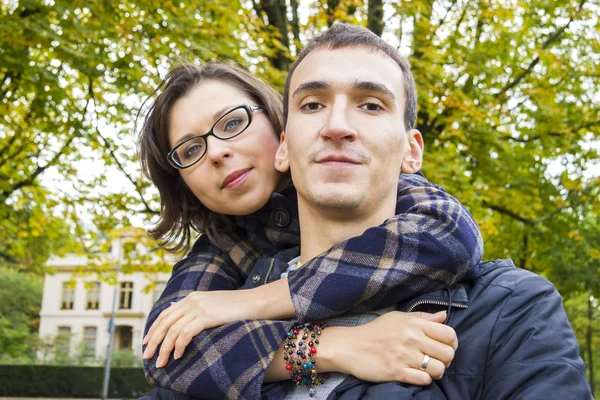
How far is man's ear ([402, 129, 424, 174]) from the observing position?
2.30 meters

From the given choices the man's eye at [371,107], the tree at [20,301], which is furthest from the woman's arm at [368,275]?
the tree at [20,301]

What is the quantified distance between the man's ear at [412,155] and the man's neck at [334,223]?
0.16 meters

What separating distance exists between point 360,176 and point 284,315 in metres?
0.48

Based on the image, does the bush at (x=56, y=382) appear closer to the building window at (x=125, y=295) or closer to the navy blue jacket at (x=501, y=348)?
the building window at (x=125, y=295)

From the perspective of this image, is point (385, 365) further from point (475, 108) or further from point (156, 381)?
point (475, 108)

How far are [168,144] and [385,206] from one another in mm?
1102

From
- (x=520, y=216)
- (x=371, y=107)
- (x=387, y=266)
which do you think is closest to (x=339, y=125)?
(x=371, y=107)

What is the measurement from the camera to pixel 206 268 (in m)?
2.50

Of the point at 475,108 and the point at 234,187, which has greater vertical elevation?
the point at 475,108

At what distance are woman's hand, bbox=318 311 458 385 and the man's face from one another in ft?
1.34

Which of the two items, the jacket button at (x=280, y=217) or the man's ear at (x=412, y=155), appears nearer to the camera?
the man's ear at (x=412, y=155)

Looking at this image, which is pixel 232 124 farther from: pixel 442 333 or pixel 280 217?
pixel 442 333

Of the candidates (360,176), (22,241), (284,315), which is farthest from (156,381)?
(22,241)

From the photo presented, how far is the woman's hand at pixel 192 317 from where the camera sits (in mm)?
2008
